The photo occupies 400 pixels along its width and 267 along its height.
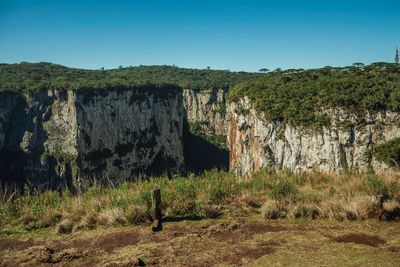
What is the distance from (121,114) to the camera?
57125 millimetres

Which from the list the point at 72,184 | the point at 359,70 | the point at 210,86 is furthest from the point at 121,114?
the point at 359,70

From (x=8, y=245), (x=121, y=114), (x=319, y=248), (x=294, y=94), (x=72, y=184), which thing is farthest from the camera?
(x=121, y=114)

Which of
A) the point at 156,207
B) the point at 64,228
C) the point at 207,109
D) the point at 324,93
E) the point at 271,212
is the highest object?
the point at 324,93

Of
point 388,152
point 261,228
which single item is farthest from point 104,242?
point 388,152

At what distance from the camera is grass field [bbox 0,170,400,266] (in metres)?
5.00

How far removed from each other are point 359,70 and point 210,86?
4758 centimetres

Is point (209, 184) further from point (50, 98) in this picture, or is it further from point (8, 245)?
point (50, 98)

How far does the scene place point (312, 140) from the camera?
82.1ft

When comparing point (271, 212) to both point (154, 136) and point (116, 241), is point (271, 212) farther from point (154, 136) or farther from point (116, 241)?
point (154, 136)

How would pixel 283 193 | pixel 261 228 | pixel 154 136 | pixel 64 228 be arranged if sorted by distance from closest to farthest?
pixel 261 228
pixel 64 228
pixel 283 193
pixel 154 136

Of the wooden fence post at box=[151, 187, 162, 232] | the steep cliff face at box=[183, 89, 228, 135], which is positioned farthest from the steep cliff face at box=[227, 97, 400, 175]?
the steep cliff face at box=[183, 89, 228, 135]

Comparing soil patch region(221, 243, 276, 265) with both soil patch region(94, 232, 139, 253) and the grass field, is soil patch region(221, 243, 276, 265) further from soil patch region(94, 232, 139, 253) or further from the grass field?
soil patch region(94, 232, 139, 253)

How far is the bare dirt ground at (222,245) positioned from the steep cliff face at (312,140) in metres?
9.81

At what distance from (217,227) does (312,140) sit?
2131 cm
